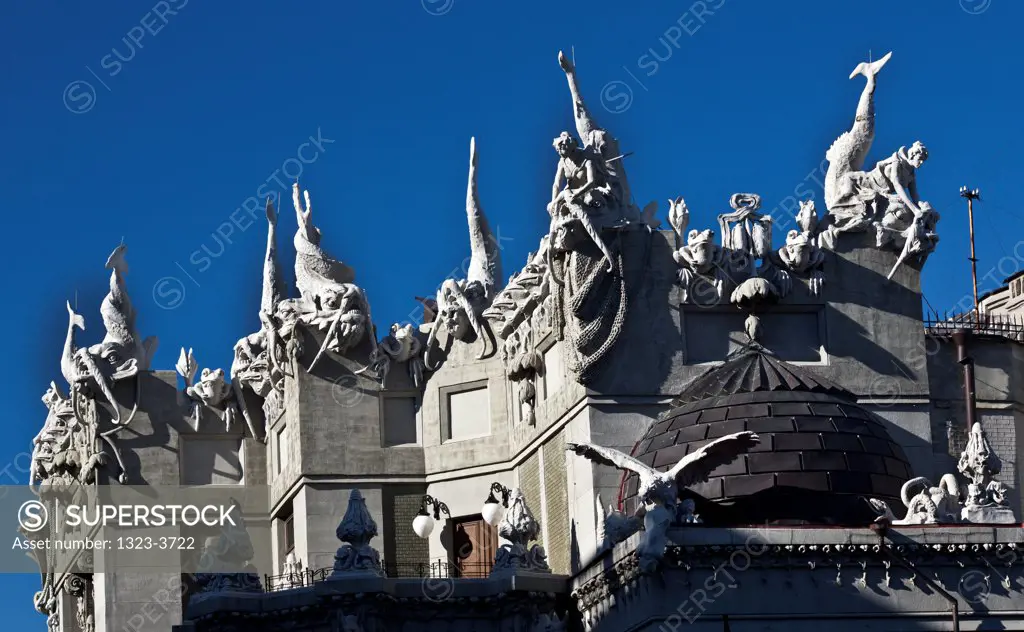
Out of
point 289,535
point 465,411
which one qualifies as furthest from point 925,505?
point 289,535

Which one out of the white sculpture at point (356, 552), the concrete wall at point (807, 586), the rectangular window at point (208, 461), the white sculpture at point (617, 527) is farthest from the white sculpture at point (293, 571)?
the concrete wall at point (807, 586)

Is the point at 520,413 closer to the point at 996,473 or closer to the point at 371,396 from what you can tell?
the point at 371,396

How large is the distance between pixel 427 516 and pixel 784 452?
436 inches

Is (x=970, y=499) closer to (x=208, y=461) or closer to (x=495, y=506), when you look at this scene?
(x=495, y=506)

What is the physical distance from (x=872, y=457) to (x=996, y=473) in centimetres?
337

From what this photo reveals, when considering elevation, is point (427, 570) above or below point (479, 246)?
below

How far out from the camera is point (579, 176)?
71.8 m

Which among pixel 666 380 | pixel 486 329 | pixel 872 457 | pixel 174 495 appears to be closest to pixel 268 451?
pixel 174 495

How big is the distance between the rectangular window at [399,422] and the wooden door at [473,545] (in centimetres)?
323

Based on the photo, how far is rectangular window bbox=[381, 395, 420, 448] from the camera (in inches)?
3206

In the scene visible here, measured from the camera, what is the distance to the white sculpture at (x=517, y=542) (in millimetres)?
69688

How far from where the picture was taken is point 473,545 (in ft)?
261

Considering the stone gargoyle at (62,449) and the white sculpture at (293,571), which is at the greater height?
the stone gargoyle at (62,449)

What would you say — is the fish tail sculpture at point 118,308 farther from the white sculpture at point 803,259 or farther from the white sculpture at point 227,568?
the white sculpture at point 803,259
